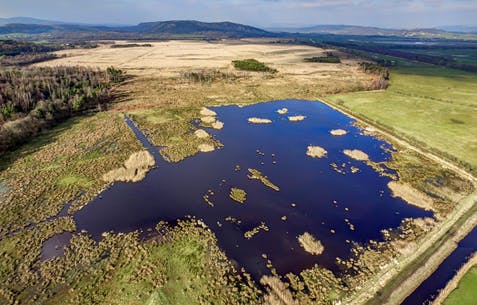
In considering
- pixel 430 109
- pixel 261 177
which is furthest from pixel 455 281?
pixel 430 109

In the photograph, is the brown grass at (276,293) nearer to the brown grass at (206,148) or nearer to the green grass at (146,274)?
the green grass at (146,274)

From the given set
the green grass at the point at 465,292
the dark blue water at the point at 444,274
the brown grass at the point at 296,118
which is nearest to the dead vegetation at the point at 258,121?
the brown grass at the point at 296,118

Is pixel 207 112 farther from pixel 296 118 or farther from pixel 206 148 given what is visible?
pixel 296 118

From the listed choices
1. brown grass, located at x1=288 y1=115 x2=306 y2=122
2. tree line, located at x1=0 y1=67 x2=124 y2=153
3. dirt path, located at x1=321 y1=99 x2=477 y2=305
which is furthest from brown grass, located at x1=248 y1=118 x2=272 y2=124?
dirt path, located at x1=321 y1=99 x2=477 y2=305

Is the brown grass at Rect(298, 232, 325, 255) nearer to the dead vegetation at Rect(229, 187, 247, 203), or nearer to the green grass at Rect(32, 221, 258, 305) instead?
the green grass at Rect(32, 221, 258, 305)

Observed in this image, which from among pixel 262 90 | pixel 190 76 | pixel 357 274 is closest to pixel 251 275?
pixel 357 274
